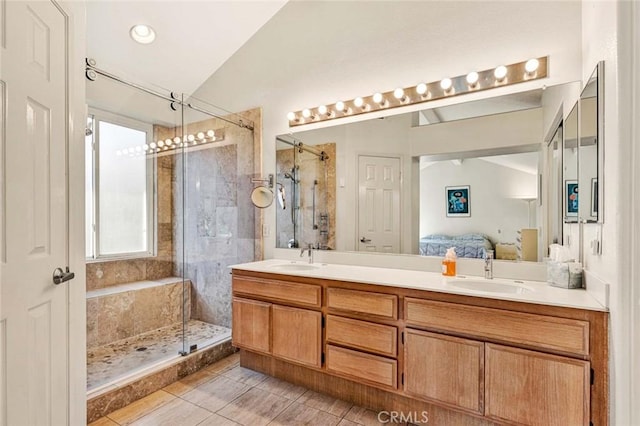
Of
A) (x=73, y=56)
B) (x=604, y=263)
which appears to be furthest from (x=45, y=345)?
(x=604, y=263)

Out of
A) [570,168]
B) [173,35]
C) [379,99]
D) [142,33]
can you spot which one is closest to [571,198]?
[570,168]

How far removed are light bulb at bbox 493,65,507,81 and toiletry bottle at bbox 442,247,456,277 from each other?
1192 millimetres

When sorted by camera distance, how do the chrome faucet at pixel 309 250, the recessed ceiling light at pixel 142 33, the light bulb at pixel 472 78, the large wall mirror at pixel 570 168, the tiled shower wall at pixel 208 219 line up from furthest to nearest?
the tiled shower wall at pixel 208 219
the chrome faucet at pixel 309 250
the recessed ceiling light at pixel 142 33
the light bulb at pixel 472 78
the large wall mirror at pixel 570 168

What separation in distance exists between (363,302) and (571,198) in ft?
4.46

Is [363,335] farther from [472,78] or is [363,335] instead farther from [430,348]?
[472,78]

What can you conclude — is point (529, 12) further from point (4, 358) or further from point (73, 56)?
point (4, 358)

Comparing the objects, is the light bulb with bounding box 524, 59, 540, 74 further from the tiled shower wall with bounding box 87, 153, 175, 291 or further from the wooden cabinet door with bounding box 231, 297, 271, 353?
the tiled shower wall with bounding box 87, 153, 175, 291

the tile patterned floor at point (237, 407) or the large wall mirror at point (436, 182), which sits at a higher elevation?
the large wall mirror at point (436, 182)

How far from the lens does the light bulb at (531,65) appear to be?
196cm

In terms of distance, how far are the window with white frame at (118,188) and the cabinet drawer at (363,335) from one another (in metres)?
2.50

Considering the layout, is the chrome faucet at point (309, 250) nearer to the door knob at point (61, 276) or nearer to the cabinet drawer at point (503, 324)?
the cabinet drawer at point (503, 324)

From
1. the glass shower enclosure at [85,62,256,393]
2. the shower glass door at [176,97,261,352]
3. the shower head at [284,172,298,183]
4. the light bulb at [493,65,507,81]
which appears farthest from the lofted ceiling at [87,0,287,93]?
the light bulb at [493,65,507,81]

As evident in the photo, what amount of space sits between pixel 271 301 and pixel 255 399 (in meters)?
0.66

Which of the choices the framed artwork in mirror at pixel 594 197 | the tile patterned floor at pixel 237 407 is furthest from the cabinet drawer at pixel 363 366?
the framed artwork in mirror at pixel 594 197
